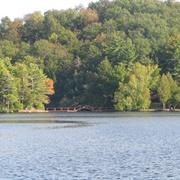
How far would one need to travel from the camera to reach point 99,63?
108062mm

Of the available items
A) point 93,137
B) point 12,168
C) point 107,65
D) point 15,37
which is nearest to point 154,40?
point 107,65

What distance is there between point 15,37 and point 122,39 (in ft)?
135

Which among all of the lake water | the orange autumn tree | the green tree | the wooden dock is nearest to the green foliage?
the green tree

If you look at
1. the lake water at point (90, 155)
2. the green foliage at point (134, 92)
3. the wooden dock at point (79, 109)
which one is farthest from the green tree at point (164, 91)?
the lake water at point (90, 155)

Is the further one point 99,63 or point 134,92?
point 99,63

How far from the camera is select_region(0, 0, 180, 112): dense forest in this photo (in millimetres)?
96000

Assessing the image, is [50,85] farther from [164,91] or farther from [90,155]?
[90,155]

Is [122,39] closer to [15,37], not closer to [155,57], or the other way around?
[155,57]

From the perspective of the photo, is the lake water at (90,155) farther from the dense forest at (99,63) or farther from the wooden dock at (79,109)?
the wooden dock at (79,109)

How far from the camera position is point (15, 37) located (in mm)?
145500

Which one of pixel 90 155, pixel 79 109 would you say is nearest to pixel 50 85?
pixel 79 109

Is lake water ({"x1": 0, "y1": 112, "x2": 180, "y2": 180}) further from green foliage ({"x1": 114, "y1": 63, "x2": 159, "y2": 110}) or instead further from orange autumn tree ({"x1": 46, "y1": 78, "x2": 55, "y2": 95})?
orange autumn tree ({"x1": 46, "y1": 78, "x2": 55, "y2": 95})

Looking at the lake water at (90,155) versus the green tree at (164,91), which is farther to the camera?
the green tree at (164,91)

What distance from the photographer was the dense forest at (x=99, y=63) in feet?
315
